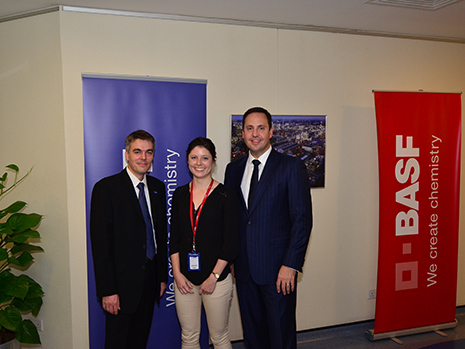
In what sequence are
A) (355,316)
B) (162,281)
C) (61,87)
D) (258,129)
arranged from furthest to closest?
(355,316) < (61,87) < (162,281) < (258,129)

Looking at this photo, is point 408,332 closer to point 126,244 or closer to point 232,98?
point 232,98

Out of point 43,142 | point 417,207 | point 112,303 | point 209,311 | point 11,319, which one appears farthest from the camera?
point 417,207

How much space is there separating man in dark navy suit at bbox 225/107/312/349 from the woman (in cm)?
13

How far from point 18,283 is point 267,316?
177cm

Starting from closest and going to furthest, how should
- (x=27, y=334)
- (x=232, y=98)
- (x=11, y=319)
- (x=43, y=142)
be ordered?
(x=11, y=319) → (x=27, y=334) → (x=43, y=142) → (x=232, y=98)

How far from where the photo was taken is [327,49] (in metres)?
Result: 3.74

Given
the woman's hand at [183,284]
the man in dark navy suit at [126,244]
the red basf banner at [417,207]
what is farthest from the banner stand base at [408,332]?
the man in dark navy suit at [126,244]

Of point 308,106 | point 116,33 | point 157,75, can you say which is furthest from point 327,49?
point 116,33

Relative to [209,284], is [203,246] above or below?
above

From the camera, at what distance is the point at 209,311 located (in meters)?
2.57

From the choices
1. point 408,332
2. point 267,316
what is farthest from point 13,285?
point 408,332

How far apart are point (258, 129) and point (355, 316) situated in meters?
2.44

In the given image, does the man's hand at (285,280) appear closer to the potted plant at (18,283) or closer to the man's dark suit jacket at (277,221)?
the man's dark suit jacket at (277,221)

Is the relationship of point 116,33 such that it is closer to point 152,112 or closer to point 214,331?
point 152,112
